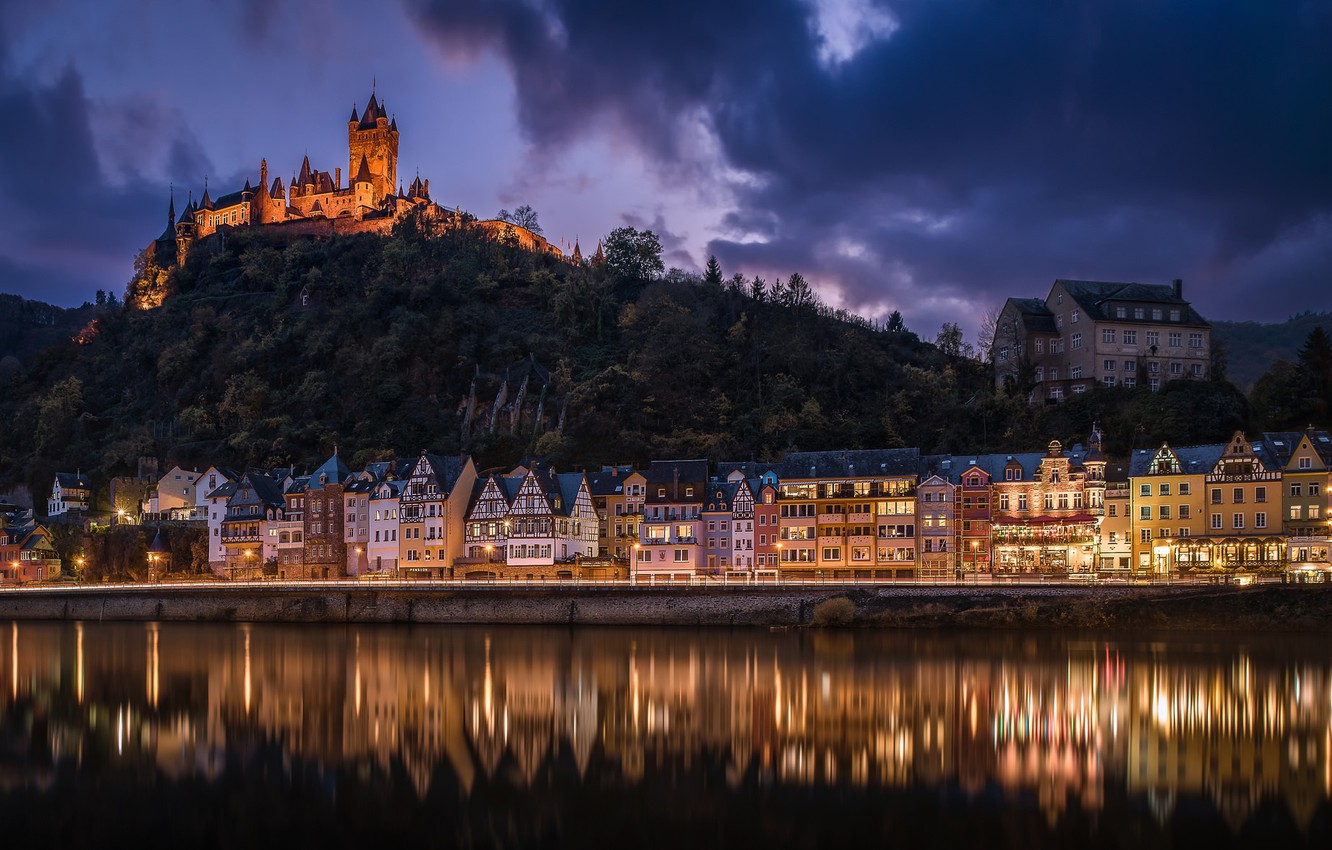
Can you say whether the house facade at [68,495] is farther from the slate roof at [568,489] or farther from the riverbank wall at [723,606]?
the slate roof at [568,489]

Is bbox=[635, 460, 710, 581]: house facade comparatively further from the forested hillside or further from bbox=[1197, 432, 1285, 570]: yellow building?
bbox=[1197, 432, 1285, 570]: yellow building

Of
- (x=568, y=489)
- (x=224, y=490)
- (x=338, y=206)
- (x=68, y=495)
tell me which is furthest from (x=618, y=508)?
(x=338, y=206)

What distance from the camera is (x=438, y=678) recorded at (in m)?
35.7

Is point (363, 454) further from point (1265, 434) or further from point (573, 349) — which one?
point (1265, 434)

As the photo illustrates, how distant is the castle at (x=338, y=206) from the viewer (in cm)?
12169

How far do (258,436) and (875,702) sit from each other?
6924 cm

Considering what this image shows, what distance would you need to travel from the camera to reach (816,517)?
203ft

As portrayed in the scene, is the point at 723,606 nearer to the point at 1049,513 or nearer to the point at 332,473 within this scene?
the point at 1049,513

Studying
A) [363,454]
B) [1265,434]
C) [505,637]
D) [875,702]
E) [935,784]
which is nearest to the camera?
[935,784]

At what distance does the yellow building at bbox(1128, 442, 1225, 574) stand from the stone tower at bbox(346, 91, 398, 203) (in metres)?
97.8

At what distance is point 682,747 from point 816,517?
3727 centimetres

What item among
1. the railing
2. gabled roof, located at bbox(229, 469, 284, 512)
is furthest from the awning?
gabled roof, located at bbox(229, 469, 284, 512)

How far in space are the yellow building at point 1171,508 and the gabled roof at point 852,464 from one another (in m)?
11.2

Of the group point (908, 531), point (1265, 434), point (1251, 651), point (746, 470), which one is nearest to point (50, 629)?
point (746, 470)
